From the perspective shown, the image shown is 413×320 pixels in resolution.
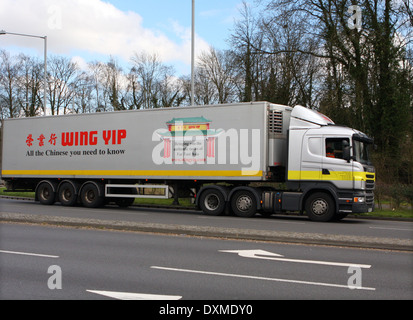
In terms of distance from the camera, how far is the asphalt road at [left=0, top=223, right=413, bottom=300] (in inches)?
257

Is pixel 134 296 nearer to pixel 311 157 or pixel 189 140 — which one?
pixel 311 157

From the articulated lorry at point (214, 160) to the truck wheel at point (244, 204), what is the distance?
35mm

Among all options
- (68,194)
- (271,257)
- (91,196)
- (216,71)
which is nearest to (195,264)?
(271,257)

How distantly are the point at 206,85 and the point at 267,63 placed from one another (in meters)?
15.9

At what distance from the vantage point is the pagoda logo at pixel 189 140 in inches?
725

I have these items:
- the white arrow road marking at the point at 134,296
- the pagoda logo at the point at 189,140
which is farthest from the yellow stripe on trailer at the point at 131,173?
the white arrow road marking at the point at 134,296

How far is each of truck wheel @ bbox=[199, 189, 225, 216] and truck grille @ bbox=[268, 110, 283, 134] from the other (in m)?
3.02

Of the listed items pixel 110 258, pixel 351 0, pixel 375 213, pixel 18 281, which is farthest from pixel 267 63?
pixel 18 281

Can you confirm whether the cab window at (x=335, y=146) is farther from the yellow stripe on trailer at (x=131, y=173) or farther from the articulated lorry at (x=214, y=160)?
the yellow stripe on trailer at (x=131, y=173)

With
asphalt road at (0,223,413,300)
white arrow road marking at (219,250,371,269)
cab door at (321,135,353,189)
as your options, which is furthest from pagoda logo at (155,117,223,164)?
white arrow road marking at (219,250,371,269)

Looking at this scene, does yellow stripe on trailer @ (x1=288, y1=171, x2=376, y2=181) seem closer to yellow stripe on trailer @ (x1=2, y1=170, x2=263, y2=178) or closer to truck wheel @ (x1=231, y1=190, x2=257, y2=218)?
yellow stripe on trailer @ (x1=2, y1=170, x2=263, y2=178)
